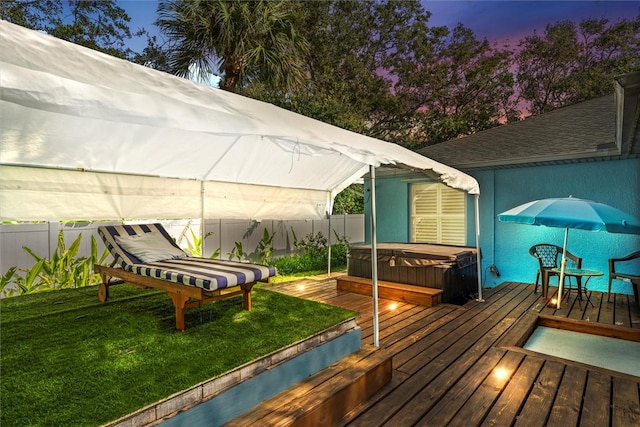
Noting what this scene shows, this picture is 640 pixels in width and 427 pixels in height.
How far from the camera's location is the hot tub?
5.45 metres

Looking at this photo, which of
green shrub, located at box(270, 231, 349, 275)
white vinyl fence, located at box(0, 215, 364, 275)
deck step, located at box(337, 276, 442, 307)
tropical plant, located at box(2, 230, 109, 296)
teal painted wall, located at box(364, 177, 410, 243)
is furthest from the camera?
green shrub, located at box(270, 231, 349, 275)

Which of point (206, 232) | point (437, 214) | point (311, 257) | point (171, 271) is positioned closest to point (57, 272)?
point (206, 232)

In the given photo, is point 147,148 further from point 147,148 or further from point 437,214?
point 437,214

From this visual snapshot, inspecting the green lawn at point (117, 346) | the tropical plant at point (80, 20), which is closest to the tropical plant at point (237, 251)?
the green lawn at point (117, 346)

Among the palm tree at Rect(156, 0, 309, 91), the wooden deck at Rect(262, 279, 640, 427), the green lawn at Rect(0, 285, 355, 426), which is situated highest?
the palm tree at Rect(156, 0, 309, 91)

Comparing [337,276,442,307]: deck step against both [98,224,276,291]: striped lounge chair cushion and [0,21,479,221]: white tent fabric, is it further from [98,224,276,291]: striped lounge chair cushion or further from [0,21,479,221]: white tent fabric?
[98,224,276,291]: striped lounge chair cushion

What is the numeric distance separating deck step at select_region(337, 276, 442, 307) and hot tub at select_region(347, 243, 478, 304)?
138 millimetres

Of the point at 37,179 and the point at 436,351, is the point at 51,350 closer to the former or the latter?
the point at 37,179

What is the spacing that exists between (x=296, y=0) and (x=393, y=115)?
6.93 m

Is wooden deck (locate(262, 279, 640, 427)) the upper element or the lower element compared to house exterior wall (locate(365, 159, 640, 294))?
lower

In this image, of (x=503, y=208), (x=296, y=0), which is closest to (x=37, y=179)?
(x=503, y=208)

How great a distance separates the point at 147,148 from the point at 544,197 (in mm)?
6950

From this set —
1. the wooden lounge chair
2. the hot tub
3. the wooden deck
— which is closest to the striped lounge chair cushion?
the wooden lounge chair

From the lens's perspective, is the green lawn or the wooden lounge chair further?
the wooden lounge chair
